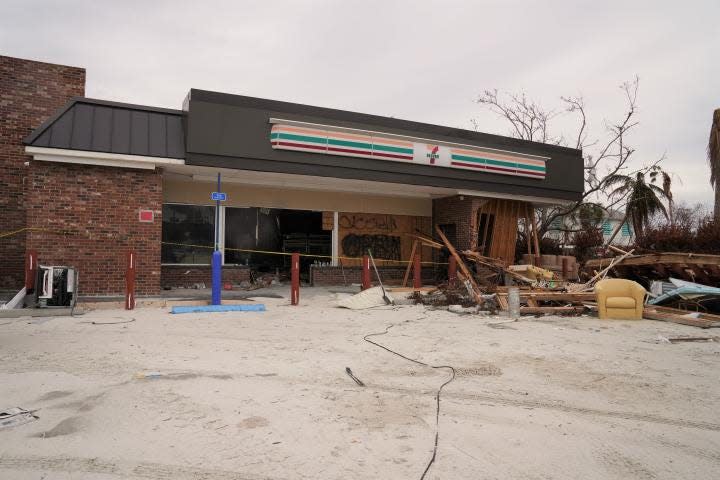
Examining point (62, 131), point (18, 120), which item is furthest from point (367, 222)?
point (18, 120)

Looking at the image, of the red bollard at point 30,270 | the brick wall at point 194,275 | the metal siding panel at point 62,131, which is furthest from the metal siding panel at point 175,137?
the brick wall at point 194,275

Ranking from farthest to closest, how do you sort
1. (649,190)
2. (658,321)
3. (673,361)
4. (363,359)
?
(649,190)
(658,321)
(673,361)
(363,359)

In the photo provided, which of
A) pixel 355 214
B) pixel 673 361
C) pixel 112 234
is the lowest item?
pixel 673 361

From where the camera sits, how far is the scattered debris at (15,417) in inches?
140

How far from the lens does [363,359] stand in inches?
227

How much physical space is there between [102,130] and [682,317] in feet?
44.0

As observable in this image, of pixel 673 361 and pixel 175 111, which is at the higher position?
pixel 175 111

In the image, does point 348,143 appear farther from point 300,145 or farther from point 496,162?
point 496,162

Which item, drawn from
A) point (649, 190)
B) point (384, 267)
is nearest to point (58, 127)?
point (384, 267)

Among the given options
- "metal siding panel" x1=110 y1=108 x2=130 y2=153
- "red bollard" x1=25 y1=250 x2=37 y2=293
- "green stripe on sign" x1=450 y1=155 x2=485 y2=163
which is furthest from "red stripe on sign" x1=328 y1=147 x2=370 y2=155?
"red bollard" x1=25 y1=250 x2=37 y2=293

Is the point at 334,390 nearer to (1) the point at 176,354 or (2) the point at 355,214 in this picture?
(1) the point at 176,354

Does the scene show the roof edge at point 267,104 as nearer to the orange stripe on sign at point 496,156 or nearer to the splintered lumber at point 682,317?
the orange stripe on sign at point 496,156

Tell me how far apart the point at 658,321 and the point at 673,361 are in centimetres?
413

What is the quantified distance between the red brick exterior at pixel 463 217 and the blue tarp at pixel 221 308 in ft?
26.9
